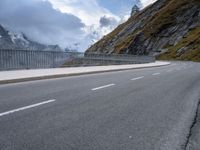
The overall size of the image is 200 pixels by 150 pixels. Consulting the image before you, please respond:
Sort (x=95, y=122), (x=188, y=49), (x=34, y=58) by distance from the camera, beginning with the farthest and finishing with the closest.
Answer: (x=188, y=49), (x=34, y=58), (x=95, y=122)

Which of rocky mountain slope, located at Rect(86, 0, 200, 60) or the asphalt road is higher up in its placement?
rocky mountain slope, located at Rect(86, 0, 200, 60)

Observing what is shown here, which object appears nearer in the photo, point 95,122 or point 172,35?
point 95,122

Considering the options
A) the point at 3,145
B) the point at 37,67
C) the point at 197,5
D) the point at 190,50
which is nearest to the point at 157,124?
the point at 3,145

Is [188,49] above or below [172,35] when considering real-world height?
below

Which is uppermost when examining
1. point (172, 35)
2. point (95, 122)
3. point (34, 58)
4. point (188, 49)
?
point (172, 35)

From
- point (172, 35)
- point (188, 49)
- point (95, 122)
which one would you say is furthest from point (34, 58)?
point (172, 35)

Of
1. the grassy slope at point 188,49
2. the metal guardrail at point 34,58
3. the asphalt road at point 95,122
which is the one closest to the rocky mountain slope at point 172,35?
the grassy slope at point 188,49

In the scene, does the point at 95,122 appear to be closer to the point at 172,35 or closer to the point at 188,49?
the point at 188,49

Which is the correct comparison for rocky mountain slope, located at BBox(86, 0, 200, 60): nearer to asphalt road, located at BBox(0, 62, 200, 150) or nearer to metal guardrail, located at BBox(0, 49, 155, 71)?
metal guardrail, located at BBox(0, 49, 155, 71)

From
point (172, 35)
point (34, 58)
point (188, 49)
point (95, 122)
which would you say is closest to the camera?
point (95, 122)

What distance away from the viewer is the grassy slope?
8075 cm

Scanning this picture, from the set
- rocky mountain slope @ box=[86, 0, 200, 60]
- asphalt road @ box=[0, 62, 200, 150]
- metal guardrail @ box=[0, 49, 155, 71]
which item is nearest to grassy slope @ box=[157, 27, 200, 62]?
rocky mountain slope @ box=[86, 0, 200, 60]

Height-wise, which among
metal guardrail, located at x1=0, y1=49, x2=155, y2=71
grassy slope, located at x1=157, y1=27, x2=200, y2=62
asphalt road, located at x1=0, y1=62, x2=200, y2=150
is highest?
grassy slope, located at x1=157, y1=27, x2=200, y2=62

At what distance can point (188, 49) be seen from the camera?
86062 mm
